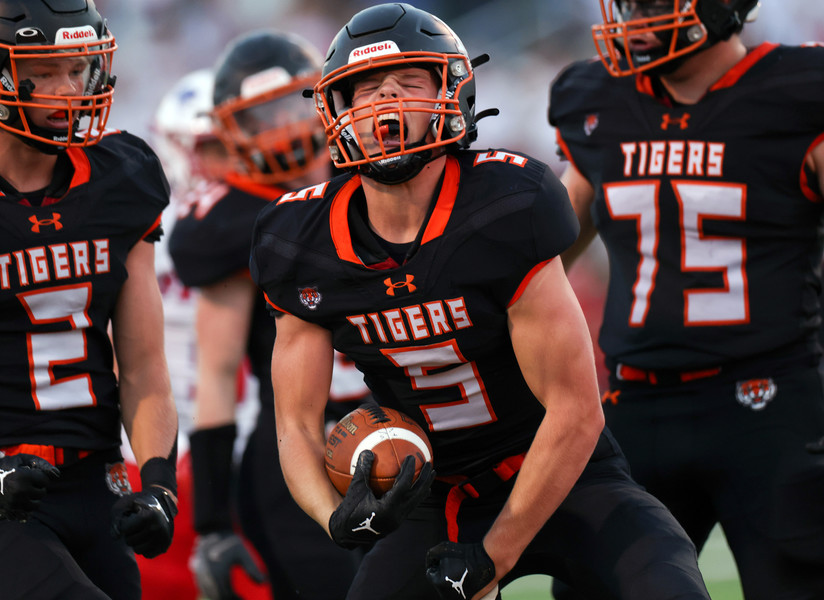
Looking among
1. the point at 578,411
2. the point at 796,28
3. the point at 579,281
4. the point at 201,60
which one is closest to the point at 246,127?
the point at 578,411

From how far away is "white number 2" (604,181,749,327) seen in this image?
3.31 metres

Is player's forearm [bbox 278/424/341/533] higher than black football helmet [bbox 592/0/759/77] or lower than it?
lower

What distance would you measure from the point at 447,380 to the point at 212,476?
1.37 m

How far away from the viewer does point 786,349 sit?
331 centimetres

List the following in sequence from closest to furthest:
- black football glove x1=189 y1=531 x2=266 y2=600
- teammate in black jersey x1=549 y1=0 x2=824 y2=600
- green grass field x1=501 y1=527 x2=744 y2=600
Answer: teammate in black jersey x1=549 y1=0 x2=824 y2=600, black football glove x1=189 y1=531 x2=266 y2=600, green grass field x1=501 y1=527 x2=744 y2=600

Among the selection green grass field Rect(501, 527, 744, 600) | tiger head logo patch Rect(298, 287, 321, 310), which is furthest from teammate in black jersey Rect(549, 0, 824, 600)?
green grass field Rect(501, 527, 744, 600)

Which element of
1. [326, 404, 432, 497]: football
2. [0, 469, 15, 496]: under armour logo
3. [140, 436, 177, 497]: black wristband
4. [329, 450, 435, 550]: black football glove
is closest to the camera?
[329, 450, 435, 550]: black football glove

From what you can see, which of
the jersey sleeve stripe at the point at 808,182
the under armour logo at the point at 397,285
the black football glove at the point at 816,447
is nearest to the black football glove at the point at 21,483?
the under armour logo at the point at 397,285

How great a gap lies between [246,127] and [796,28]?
595 cm

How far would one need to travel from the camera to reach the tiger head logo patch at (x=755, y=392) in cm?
325

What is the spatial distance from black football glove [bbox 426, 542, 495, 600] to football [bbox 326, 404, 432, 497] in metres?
0.19

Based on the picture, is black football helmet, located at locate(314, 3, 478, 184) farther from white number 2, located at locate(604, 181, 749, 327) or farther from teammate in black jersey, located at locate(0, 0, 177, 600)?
white number 2, located at locate(604, 181, 749, 327)

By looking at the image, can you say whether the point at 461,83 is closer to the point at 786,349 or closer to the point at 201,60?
the point at 786,349

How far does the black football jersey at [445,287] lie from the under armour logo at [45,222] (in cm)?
49
